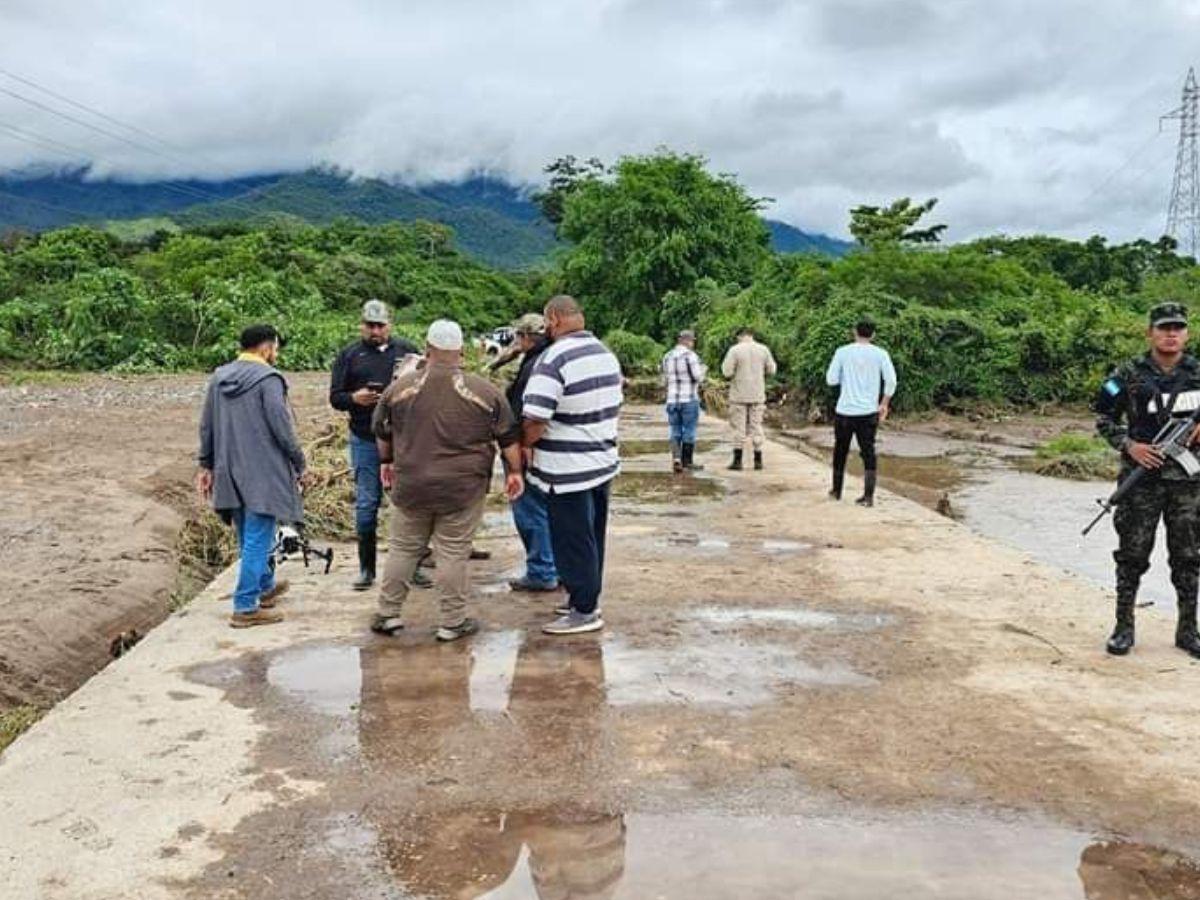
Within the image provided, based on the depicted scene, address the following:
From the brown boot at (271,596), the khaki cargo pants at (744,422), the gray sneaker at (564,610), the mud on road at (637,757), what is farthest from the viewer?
the khaki cargo pants at (744,422)

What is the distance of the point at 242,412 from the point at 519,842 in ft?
11.4

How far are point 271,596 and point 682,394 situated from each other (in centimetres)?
688

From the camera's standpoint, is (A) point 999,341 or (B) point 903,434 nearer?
(B) point 903,434

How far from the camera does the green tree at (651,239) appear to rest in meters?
42.8

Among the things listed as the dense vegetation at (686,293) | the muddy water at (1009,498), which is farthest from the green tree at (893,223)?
the muddy water at (1009,498)

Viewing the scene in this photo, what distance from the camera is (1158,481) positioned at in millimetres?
5797

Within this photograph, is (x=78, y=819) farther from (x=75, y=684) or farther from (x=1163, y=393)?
(x=1163, y=393)

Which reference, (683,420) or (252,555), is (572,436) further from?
(683,420)

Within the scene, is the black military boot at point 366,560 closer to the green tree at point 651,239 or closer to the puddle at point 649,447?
the puddle at point 649,447

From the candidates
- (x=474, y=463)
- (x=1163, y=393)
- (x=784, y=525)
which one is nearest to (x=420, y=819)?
(x=474, y=463)

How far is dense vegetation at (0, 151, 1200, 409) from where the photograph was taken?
1107 inches

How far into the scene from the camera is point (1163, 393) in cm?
579

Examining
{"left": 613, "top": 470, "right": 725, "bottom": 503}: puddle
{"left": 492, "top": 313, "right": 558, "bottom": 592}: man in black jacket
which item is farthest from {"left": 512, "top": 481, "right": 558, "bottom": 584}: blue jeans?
{"left": 613, "top": 470, "right": 725, "bottom": 503}: puddle

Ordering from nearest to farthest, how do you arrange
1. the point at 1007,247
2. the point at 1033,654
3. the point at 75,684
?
the point at 1033,654, the point at 75,684, the point at 1007,247
